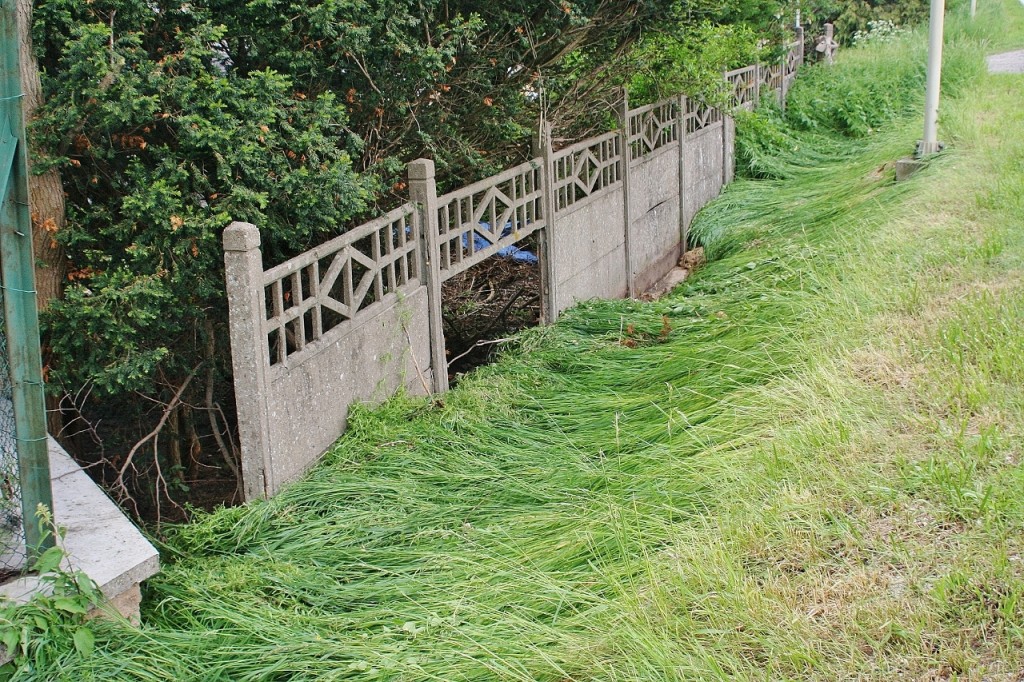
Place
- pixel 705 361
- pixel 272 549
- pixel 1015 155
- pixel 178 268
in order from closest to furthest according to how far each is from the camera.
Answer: pixel 272 549 → pixel 178 268 → pixel 705 361 → pixel 1015 155

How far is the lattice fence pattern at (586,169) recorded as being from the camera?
28.4 ft

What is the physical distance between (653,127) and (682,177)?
113cm

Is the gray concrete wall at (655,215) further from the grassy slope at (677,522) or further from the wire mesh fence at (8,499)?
the wire mesh fence at (8,499)

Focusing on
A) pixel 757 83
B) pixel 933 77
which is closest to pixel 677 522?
pixel 933 77

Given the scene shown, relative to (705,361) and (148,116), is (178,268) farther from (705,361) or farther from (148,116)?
(705,361)

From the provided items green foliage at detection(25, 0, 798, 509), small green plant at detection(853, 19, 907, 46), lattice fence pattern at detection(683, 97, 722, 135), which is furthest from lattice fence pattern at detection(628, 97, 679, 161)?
small green plant at detection(853, 19, 907, 46)

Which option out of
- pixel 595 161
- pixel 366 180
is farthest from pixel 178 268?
pixel 595 161

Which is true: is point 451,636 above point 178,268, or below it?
below

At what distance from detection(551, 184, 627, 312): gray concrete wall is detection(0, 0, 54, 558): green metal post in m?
4.66

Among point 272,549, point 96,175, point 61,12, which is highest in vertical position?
point 61,12

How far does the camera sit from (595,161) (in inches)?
362

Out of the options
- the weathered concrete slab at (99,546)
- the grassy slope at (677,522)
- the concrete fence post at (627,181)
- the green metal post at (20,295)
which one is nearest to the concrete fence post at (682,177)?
the concrete fence post at (627,181)

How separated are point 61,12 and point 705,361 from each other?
3772mm

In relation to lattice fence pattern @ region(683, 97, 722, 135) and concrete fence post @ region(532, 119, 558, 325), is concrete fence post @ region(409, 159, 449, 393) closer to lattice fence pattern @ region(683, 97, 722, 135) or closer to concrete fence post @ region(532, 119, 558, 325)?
concrete fence post @ region(532, 119, 558, 325)
